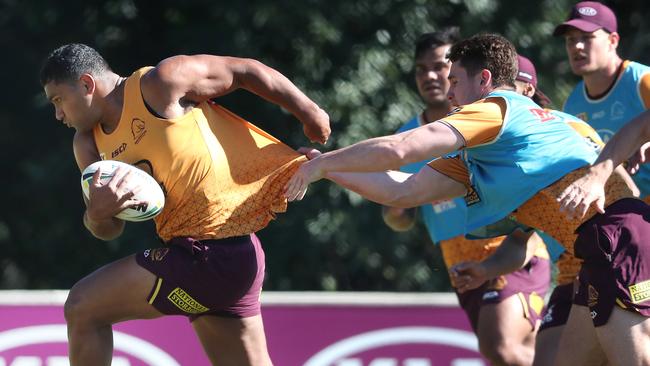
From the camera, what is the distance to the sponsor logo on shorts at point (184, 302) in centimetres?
546

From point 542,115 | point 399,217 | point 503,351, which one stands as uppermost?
point 542,115

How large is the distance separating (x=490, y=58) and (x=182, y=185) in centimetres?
149

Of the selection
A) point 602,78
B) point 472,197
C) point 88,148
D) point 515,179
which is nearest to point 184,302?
point 88,148

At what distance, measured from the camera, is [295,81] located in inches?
401

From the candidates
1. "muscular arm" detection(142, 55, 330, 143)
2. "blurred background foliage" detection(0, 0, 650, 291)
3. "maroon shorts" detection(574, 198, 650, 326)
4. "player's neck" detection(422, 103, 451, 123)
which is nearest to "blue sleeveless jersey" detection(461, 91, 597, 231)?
"maroon shorts" detection(574, 198, 650, 326)

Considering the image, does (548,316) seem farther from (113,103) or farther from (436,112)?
(113,103)

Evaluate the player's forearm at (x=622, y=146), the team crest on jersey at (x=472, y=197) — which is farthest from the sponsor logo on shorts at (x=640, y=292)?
the team crest on jersey at (x=472, y=197)

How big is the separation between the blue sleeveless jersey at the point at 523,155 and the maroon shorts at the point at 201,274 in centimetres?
115

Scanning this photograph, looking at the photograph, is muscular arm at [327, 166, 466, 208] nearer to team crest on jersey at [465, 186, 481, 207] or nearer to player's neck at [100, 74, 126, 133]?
team crest on jersey at [465, 186, 481, 207]

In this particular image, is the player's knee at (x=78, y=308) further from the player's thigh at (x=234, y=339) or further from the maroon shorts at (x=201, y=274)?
the player's thigh at (x=234, y=339)

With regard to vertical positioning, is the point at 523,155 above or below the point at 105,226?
above

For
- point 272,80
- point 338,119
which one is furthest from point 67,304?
point 338,119

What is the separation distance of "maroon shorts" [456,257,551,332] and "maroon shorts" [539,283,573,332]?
0.57 metres

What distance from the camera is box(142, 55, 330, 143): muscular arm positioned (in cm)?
541
